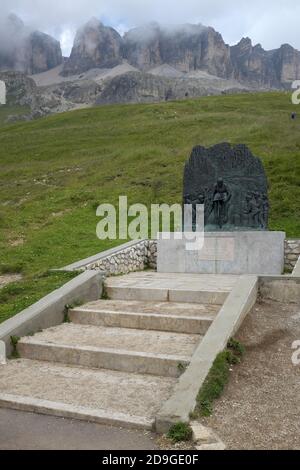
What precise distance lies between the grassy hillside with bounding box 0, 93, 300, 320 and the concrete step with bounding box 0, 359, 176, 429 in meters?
4.19

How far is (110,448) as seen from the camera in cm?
488

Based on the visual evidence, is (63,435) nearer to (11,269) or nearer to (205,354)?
(205,354)

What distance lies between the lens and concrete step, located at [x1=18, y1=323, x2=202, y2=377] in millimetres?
6852

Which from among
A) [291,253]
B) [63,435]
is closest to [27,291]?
[63,435]

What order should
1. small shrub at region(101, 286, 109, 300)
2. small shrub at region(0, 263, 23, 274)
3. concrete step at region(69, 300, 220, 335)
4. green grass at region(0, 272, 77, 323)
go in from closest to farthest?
1. concrete step at region(69, 300, 220, 335)
2. green grass at region(0, 272, 77, 323)
3. small shrub at region(101, 286, 109, 300)
4. small shrub at region(0, 263, 23, 274)

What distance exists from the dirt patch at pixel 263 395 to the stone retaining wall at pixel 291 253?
623 cm

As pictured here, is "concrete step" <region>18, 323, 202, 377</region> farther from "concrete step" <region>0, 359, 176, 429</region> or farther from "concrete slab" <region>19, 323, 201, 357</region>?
"concrete step" <region>0, 359, 176, 429</region>

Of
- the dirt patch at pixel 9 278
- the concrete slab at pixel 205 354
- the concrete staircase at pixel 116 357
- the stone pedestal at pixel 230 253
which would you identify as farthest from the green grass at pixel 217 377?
the stone pedestal at pixel 230 253

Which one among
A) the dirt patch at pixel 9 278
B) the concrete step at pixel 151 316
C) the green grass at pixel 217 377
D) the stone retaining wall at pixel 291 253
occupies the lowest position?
the green grass at pixel 217 377

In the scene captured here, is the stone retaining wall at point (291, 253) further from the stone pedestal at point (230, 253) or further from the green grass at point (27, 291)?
the green grass at point (27, 291)

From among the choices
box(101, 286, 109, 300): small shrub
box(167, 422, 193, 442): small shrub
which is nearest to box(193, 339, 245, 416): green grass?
box(167, 422, 193, 442): small shrub

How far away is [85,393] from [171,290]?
4.13 meters

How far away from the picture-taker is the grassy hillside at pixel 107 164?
58.1 feet
